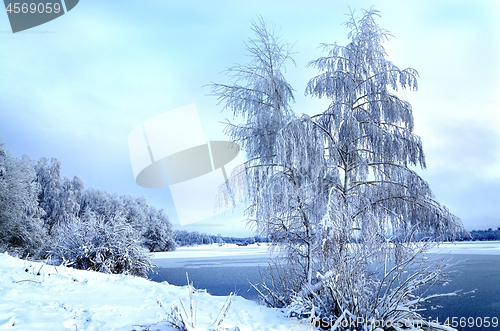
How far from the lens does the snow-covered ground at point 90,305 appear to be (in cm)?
272

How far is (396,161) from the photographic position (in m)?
6.03

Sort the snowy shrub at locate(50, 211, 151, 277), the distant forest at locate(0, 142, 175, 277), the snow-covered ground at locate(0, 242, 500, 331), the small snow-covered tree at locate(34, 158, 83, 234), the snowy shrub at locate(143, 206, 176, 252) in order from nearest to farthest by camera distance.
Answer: the snow-covered ground at locate(0, 242, 500, 331) → the snowy shrub at locate(50, 211, 151, 277) → the distant forest at locate(0, 142, 175, 277) → the small snow-covered tree at locate(34, 158, 83, 234) → the snowy shrub at locate(143, 206, 176, 252)

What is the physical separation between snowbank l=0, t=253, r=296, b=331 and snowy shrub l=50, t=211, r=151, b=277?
301 cm

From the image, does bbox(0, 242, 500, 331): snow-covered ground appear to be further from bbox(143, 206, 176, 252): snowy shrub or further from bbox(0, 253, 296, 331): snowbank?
bbox(143, 206, 176, 252): snowy shrub

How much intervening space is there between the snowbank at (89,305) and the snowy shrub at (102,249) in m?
3.01

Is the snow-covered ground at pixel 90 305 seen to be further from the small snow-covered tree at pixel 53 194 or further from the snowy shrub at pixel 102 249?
the small snow-covered tree at pixel 53 194

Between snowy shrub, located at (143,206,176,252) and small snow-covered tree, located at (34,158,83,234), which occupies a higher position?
small snow-covered tree, located at (34,158,83,234)

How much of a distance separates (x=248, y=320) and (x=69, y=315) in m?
1.83

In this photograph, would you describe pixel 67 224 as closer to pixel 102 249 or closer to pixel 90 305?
pixel 102 249

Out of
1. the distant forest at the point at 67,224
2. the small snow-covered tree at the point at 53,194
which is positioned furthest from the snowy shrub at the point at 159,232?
the small snow-covered tree at the point at 53,194

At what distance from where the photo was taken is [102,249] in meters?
8.48

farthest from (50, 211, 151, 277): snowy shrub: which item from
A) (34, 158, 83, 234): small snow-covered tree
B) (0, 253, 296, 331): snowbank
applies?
(34, 158, 83, 234): small snow-covered tree

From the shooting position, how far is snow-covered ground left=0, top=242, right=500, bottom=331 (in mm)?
2725

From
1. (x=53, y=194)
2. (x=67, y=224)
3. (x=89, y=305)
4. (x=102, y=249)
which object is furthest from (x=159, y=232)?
(x=89, y=305)
